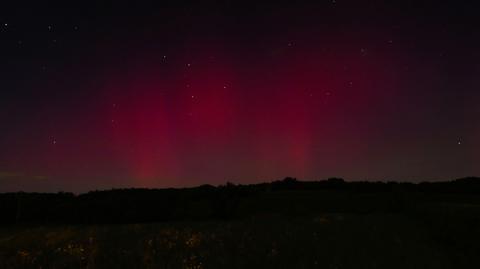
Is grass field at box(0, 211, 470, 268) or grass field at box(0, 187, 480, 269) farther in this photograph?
grass field at box(0, 187, 480, 269)

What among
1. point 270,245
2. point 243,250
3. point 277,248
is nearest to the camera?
point 243,250

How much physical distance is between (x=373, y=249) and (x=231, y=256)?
731cm

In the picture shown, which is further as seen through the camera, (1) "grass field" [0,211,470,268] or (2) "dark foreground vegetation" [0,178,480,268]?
(2) "dark foreground vegetation" [0,178,480,268]

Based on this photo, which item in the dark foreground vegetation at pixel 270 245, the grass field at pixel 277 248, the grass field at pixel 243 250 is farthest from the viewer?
the dark foreground vegetation at pixel 270 245

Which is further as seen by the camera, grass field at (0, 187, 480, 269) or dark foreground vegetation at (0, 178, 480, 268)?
dark foreground vegetation at (0, 178, 480, 268)

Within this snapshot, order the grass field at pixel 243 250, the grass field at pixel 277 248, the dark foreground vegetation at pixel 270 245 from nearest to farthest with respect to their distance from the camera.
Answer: the grass field at pixel 243 250, the grass field at pixel 277 248, the dark foreground vegetation at pixel 270 245

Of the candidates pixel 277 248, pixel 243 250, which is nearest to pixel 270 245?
pixel 277 248

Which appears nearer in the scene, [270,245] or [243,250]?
[243,250]

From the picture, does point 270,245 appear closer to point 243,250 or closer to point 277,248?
point 277,248

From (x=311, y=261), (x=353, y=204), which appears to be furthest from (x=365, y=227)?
(x=353, y=204)

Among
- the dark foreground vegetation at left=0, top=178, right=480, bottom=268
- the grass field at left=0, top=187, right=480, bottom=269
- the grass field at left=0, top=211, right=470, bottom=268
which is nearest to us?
the grass field at left=0, top=211, right=470, bottom=268

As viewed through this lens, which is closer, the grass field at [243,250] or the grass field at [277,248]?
the grass field at [243,250]

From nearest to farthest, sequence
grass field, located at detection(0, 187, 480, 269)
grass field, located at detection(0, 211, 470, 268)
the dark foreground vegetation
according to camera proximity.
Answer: grass field, located at detection(0, 211, 470, 268), grass field, located at detection(0, 187, 480, 269), the dark foreground vegetation

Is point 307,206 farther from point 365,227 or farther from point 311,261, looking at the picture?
point 311,261
